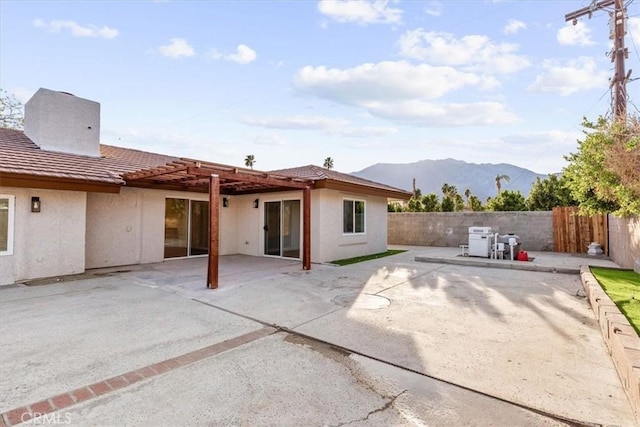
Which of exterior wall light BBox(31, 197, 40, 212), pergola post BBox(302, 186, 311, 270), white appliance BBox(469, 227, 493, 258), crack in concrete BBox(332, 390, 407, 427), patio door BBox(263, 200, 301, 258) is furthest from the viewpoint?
patio door BBox(263, 200, 301, 258)

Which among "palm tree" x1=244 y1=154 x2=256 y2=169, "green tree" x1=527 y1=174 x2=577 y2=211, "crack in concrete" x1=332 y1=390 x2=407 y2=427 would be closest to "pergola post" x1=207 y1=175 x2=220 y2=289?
"crack in concrete" x1=332 y1=390 x2=407 y2=427

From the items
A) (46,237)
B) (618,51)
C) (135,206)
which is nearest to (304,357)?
(46,237)

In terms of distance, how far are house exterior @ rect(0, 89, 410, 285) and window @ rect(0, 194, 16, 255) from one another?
0.06 feet

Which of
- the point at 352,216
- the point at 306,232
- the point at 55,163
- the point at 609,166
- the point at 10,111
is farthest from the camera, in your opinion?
the point at 10,111

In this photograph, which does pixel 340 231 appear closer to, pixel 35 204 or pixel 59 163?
pixel 59 163

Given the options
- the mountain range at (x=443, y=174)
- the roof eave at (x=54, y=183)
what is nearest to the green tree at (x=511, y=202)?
the roof eave at (x=54, y=183)

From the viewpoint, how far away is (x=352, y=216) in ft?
42.1

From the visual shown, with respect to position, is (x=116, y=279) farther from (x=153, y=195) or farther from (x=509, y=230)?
(x=509, y=230)

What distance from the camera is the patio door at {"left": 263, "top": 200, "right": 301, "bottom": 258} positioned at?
12.4 metres

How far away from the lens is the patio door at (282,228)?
12406 millimetres

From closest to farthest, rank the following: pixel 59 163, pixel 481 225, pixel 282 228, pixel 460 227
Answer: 1. pixel 59 163
2. pixel 282 228
3. pixel 481 225
4. pixel 460 227

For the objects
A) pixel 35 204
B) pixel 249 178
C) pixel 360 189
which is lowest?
pixel 35 204

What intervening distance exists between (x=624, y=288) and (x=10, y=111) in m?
29.9

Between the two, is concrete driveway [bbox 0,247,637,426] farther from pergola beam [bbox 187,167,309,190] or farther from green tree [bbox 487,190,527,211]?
green tree [bbox 487,190,527,211]
